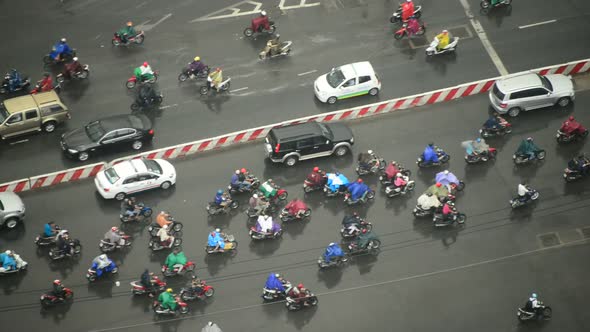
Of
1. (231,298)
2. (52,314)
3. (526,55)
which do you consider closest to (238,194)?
(231,298)

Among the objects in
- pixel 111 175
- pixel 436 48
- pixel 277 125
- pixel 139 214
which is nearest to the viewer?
pixel 139 214

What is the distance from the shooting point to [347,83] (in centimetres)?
5091

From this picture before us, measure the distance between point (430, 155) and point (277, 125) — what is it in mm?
8942

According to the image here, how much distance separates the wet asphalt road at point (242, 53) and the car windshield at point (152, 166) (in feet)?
9.95

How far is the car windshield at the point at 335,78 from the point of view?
167 ft

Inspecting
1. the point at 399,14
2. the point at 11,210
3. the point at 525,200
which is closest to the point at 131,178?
the point at 11,210

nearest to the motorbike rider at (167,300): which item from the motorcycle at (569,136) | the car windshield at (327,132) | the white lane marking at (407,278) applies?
the white lane marking at (407,278)

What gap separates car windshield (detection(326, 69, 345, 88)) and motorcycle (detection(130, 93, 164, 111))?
32.9ft

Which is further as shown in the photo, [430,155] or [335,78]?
[335,78]

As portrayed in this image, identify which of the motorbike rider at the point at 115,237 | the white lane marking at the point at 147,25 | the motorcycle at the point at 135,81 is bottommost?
the motorbike rider at the point at 115,237

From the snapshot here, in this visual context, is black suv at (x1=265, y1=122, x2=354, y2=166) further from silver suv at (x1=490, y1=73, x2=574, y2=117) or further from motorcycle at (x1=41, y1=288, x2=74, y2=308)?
motorcycle at (x1=41, y1=288, x2=74, y2=308)

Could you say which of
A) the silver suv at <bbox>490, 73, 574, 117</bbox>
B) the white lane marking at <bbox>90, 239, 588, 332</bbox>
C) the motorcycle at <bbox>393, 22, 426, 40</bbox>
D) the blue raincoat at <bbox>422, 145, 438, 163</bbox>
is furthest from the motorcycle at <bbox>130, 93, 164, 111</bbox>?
the silver suv at <bbox>490, 73, 574, 117</bbox>

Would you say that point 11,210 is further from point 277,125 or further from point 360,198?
point 360,198

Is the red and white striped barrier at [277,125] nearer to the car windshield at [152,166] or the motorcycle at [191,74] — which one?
the car windshield at [152,166]
